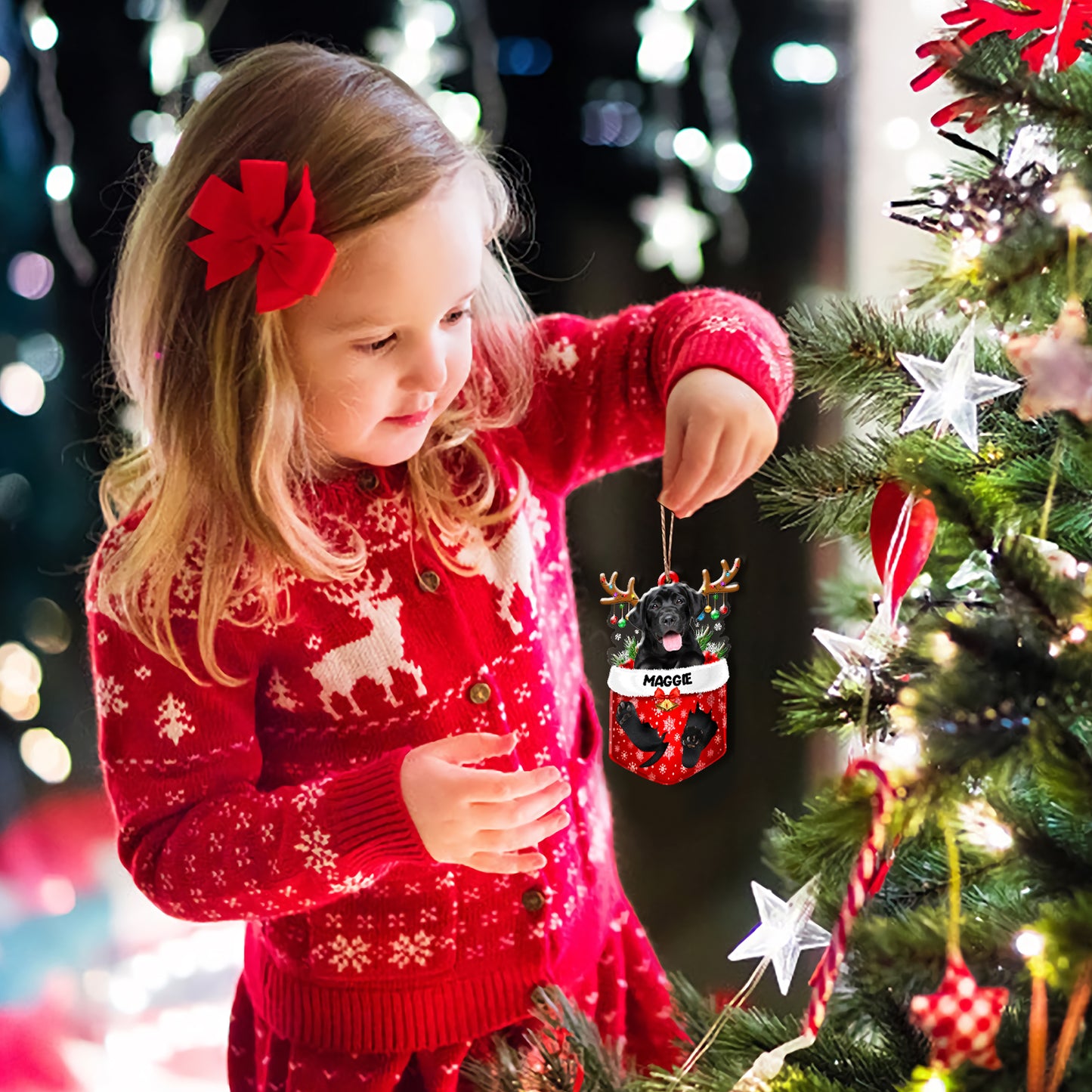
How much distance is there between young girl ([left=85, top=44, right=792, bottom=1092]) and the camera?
70 cm

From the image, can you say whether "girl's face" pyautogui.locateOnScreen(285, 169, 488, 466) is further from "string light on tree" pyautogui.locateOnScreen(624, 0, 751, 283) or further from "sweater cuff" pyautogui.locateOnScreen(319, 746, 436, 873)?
"string light on tree" pyautogui.locateOnScreen(624, 0, 751, 283)

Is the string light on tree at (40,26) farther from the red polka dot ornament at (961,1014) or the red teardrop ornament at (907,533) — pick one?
the red polka dot ornament at (961,1014)

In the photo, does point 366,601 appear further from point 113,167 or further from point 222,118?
point 113,167

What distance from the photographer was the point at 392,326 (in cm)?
70

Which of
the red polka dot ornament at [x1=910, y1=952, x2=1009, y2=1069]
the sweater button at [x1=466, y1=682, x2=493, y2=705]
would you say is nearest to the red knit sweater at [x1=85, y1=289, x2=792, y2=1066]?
the sweater button at [x1=466, y1=682, x2=493, y2=705]

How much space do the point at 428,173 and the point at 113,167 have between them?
60cm

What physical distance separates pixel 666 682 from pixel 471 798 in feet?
0.58

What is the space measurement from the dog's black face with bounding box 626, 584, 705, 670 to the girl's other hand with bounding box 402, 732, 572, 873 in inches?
5.0

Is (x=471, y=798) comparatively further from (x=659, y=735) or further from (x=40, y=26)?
(x=40, y=26)

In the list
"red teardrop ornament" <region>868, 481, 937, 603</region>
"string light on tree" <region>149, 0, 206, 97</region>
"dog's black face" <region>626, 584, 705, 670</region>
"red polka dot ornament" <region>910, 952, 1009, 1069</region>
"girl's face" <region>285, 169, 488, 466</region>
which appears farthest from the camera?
"string light on tree" <region>149, 0, 206, 97</region>

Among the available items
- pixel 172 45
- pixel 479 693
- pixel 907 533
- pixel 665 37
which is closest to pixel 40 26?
pixel 172 45

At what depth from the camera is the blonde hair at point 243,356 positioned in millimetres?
711

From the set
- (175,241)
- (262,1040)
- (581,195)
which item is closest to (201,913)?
(262,1040)

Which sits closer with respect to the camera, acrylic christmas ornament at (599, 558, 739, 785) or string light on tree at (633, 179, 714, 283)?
acrylic christmas ornament at (599, 558, 739, 785)
